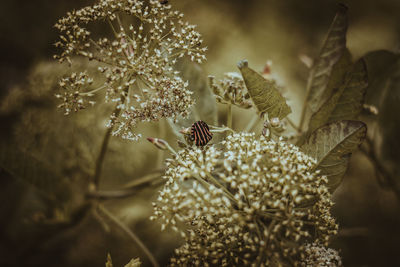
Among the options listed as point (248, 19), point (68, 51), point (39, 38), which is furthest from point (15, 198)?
point (248, 19)

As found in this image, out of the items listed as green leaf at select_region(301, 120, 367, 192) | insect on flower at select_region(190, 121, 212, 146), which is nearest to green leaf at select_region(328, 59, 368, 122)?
green leaf at select_region(301, 120, 367, 192)

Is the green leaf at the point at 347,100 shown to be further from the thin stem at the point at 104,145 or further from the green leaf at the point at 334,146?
the thin stem at the point at 104,145

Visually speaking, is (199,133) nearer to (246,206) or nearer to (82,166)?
(246,206)

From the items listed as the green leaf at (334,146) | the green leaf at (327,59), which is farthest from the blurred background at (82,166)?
the green leaf at (334,146)

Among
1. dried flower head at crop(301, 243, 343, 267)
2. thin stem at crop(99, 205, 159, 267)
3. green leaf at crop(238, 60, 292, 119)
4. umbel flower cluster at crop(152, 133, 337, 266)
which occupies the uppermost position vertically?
green leaf at crop(238, 60, 292, 119)

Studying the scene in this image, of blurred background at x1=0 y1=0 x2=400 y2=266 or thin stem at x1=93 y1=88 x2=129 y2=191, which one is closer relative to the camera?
thin stem at x1=93 y1=88 x2=129 y2=191

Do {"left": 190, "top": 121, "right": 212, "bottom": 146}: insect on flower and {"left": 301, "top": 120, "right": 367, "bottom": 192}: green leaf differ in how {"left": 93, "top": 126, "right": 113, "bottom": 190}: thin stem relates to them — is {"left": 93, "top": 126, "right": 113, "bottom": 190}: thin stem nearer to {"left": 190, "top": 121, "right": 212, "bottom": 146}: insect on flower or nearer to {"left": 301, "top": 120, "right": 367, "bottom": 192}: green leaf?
{"left": 190, "top": 121, "right": 212, "bottom": 146}: insect on flower

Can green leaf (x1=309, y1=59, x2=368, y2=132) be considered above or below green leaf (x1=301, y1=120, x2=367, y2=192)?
above
